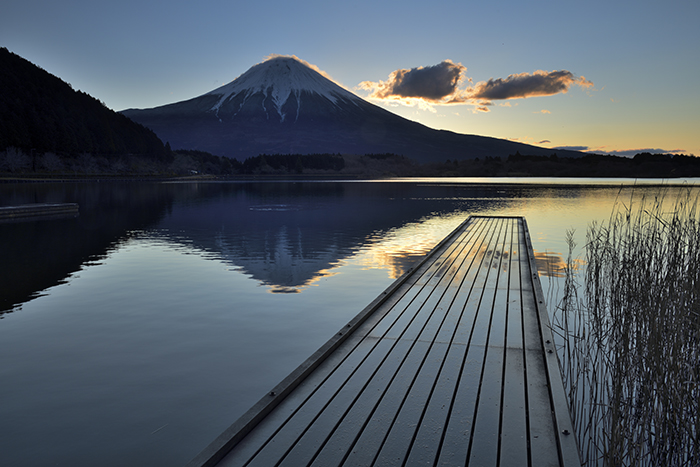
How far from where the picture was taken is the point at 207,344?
5.73 meters

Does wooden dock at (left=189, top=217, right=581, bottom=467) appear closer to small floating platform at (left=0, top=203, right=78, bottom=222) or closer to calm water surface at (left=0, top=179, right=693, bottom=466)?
calm water surface at (left=0, top=179, right=693, bottom=466)

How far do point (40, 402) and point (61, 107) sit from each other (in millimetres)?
102296

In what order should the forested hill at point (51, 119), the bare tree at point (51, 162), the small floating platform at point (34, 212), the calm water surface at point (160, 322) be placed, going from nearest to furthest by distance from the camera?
the calm water surface at point (160, 322)
the small floating platform at point (34, 212)
the forested hill at point (51, 119)
the bare tree at point (51, 162)

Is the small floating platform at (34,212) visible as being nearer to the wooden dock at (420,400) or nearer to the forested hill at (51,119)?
the wooden dock at (420,400)

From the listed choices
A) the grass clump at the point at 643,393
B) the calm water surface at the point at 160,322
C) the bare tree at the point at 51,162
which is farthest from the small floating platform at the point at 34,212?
the bare tree at the point at 51,162

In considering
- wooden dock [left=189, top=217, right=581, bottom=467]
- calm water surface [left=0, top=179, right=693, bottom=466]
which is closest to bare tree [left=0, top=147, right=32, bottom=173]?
calm water surface [left=0, top=179, right=693, bottom=466]

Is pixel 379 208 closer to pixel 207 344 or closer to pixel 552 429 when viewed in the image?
pixel 207 344

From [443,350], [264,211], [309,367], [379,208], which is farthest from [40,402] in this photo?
[379,208]

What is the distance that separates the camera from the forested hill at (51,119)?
72562 mm

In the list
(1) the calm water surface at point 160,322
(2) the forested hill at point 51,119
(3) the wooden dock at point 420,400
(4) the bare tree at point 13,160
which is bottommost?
(1) the calm water surface at point 160,322

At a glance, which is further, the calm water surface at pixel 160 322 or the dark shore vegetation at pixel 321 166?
the dark shore vegetation at pixel 321 166

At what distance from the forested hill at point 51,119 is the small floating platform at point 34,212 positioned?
60845 mm

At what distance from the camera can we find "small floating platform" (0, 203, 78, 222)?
60.8 feet

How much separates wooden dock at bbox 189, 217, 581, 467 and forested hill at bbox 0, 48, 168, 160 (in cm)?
8224
